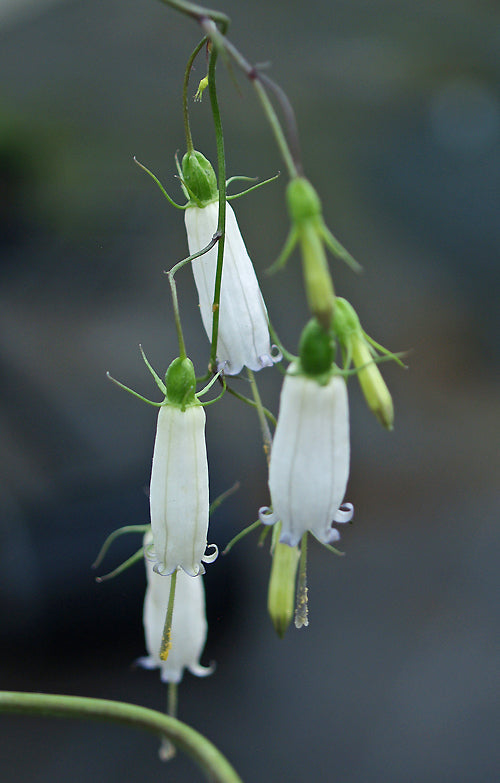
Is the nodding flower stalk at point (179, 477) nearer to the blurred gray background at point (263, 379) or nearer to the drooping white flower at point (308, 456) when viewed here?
the drooping white flower at point (308, 456)

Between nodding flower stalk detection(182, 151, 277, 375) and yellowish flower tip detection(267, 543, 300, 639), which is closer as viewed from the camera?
yellowish flower tip detection(267, 543, 300, 639)

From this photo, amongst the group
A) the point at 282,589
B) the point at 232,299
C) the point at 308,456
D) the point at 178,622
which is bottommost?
the point at 178,622

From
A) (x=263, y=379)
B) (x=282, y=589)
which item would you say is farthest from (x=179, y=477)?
(x=263, y=379)

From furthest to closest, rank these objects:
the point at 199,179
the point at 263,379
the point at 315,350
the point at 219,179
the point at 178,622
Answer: the point at 263,379 < the point at 178,622 < the point at 199,179 < the point at 219,179 < the point at 315,350

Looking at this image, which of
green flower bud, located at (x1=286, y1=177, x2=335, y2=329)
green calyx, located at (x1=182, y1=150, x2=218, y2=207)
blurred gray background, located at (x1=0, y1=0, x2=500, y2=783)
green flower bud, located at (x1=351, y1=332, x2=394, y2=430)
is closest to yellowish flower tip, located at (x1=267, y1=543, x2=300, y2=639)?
green flower bud, located at (x1=351, y1=332, x2=394, y2=430)

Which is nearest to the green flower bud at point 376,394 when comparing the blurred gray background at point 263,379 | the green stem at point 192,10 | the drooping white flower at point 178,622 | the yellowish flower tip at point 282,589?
the yellowish flower tip at point 282,589

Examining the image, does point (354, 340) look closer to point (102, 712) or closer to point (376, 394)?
point (376, 394)

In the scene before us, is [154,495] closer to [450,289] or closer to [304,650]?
[304,650]

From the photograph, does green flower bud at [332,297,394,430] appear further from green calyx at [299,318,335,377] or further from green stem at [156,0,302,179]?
green stem at [156,0,302,179]
